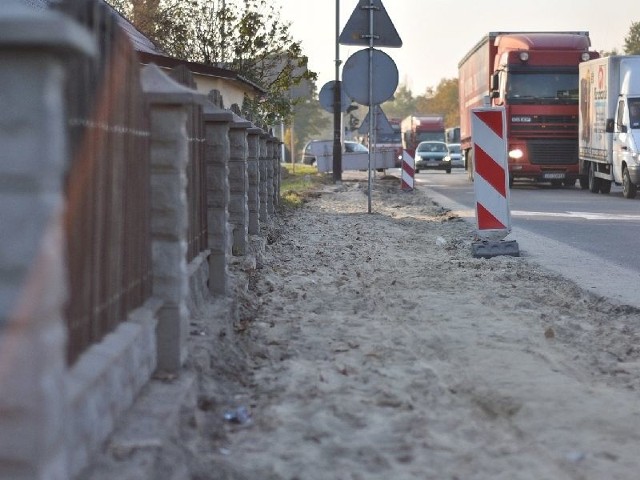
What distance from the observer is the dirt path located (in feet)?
15.3

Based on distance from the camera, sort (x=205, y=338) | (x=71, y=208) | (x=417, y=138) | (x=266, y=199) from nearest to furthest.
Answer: (x=71, y=208) < (x=205, y=338) < (x=266, y=199) < (x=417, y=138)

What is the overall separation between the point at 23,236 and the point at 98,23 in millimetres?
1429

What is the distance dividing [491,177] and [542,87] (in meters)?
19.1

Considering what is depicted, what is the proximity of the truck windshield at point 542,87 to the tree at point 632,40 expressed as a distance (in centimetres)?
7965

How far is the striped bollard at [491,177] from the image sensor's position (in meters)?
12.5

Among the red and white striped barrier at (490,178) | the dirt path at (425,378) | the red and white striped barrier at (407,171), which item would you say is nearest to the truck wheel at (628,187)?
the red and white striped barrier at (407,171)

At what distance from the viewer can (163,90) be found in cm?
553

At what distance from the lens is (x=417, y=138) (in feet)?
219

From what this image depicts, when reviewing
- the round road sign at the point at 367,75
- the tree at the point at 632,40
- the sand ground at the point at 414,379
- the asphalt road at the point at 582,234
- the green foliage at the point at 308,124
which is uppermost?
the tree at the point at 632,40

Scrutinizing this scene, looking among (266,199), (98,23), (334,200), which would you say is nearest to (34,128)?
(98,23)

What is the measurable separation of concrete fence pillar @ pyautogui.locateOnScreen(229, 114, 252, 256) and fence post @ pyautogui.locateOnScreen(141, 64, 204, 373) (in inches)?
196

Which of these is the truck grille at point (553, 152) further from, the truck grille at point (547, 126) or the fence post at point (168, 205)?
the fence post at point (168, 205)

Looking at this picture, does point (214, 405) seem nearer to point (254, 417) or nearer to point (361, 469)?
point (254, 417)

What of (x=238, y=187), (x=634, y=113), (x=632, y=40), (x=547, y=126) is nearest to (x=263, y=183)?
(x=238, y=187)
